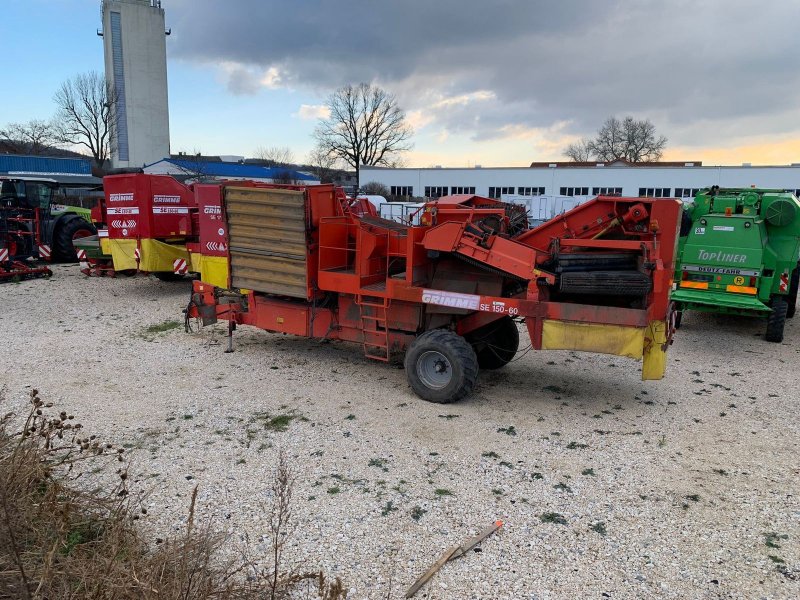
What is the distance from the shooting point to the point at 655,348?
5.60m

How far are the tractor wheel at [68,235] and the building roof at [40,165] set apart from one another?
1215 inches

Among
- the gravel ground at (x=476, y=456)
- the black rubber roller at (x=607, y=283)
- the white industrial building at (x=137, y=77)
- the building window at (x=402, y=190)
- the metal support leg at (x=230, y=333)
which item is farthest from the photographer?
the building window at (x=402, y=190)

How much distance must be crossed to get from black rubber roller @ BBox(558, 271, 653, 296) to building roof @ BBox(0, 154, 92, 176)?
45.7 meters

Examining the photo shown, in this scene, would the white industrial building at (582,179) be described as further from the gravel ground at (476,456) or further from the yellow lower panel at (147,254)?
the gravel ground at (476,456)

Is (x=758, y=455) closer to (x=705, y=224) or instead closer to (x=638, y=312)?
(x=638, y=312)

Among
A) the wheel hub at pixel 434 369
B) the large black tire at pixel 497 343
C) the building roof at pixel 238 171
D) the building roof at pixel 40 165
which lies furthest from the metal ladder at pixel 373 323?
the building roof at pixel 40 165

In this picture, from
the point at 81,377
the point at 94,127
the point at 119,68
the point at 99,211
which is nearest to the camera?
the point at 81,377

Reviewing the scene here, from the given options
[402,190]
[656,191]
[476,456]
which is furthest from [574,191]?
[476,456]

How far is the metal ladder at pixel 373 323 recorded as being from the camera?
6.68 m

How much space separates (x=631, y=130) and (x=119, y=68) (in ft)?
161

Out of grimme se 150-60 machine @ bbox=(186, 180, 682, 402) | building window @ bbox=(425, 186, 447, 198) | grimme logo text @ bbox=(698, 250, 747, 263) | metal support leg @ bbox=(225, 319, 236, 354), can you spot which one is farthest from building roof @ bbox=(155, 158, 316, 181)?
grimme logo text @ bbox=(698, 250, 747, 263)

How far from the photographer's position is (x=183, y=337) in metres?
8.77

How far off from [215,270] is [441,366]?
371 centimetres

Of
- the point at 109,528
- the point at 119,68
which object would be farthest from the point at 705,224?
the point at 119,68
